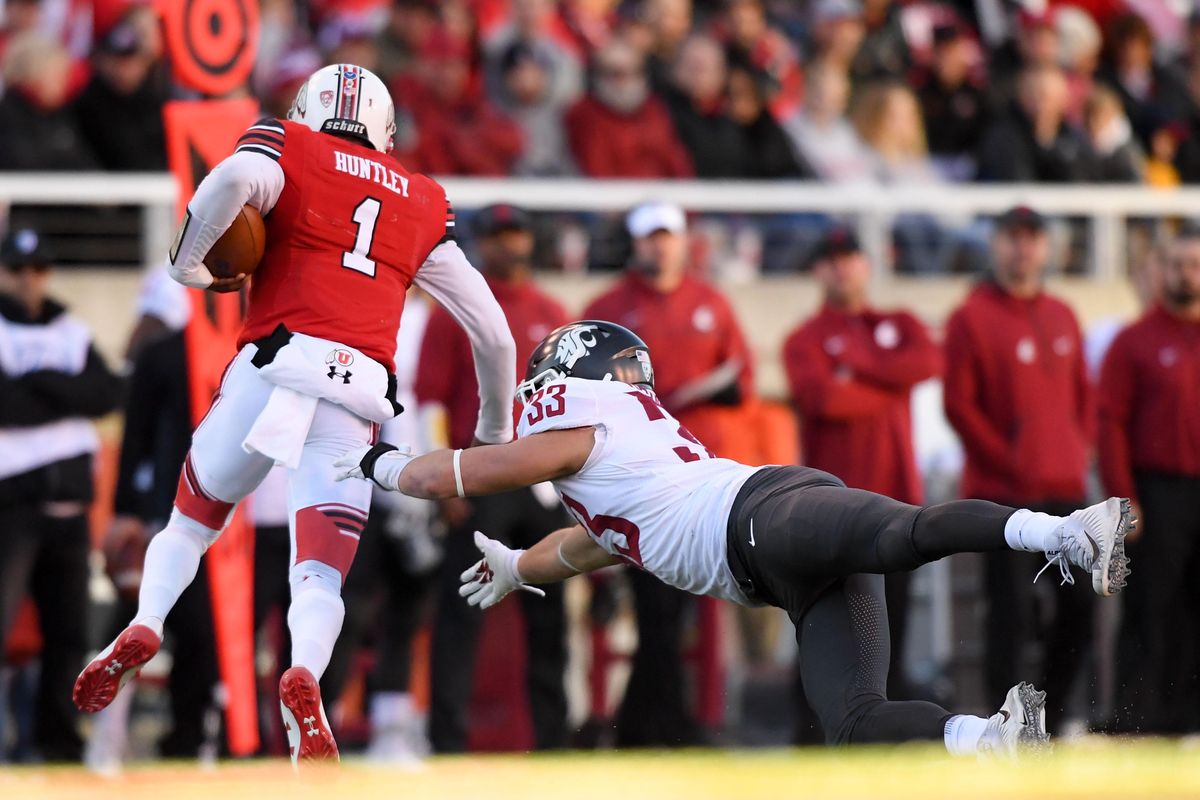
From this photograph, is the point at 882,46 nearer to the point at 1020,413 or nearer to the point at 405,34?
the point at 405,34

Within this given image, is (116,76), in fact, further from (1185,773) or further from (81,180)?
(1185,773)

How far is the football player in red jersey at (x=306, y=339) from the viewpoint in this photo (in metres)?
6.31

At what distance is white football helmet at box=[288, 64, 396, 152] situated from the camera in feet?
21.7

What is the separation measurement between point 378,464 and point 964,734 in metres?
1.93

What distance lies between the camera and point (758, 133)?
1195 cm

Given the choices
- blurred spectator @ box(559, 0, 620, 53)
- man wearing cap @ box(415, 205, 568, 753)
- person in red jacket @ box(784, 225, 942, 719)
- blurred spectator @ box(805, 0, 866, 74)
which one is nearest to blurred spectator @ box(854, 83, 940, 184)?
blurred spectator @ box(805, 0, 866, 74)

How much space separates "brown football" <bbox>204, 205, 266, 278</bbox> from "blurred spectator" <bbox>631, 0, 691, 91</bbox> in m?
5.82

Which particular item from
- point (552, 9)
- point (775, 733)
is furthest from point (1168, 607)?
point (552, 9)

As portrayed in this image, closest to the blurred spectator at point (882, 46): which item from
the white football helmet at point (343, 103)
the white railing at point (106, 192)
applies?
the white railing at point (106, 192)

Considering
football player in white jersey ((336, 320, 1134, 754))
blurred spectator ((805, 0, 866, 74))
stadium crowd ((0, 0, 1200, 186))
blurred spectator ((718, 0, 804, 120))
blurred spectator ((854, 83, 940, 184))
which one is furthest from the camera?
blurred spectator ((805, 0, 866, 74))

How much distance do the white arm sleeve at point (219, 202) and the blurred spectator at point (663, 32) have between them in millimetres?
5836

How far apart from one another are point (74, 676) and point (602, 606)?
2695 millimetres

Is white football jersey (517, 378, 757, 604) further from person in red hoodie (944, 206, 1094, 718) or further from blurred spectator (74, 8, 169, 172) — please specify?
blurred spectator (74, 8, 169, 172)

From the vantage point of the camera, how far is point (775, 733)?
10.3m
